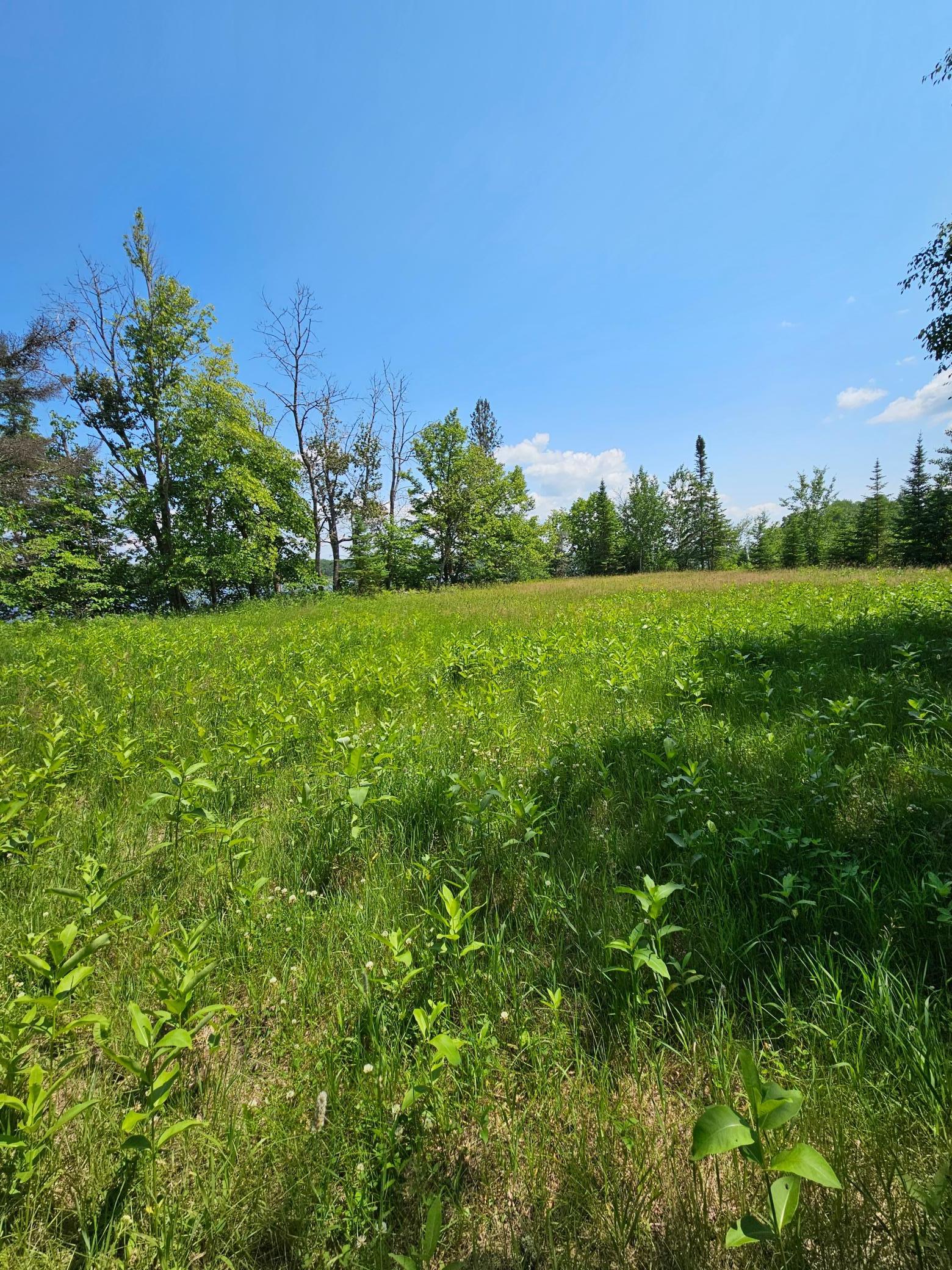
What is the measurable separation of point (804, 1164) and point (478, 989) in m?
1.17

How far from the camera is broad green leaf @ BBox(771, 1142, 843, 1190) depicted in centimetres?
79

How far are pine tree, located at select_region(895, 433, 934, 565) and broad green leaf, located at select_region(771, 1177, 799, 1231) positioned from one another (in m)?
39.5

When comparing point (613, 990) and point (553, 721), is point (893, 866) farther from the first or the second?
point (553, 721)

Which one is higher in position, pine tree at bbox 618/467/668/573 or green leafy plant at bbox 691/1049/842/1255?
pine tree at bbox 618/467/668/573

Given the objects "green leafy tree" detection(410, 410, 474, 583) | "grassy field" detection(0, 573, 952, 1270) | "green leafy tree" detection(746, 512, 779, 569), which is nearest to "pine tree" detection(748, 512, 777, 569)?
"green leafy tree" detection(746, 512, 779, 569)

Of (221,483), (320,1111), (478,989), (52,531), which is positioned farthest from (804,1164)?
(52,531)

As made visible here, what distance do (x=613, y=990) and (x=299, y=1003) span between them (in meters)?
1.21

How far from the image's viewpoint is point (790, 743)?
3.23 meters

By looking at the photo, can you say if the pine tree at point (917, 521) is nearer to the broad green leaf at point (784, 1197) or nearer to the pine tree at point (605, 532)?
the pine tree at point (605, 532)

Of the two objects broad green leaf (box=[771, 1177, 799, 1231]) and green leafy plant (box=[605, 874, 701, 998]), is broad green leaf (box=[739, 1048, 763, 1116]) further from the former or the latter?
green leafy plant (box=[605, 874, 701, 998])

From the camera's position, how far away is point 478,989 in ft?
5.66

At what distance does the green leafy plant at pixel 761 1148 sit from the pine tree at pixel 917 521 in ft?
129

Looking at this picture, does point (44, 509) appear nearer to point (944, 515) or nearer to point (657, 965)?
point (657, 965)

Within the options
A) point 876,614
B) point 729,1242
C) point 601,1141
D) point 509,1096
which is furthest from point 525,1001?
point 876,614
